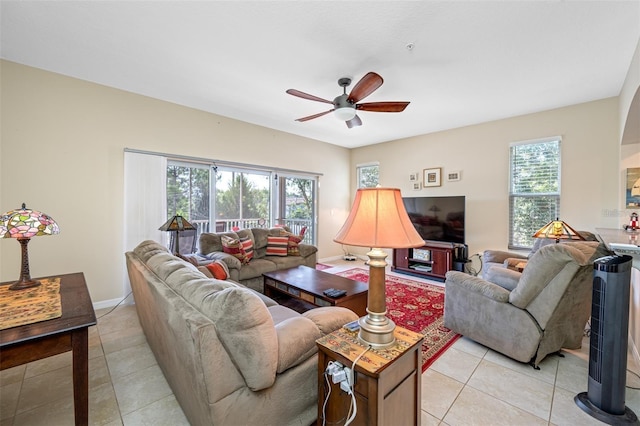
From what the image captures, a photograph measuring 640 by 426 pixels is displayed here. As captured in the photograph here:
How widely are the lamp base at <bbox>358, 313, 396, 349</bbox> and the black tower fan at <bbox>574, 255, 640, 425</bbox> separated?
1411 millimetres

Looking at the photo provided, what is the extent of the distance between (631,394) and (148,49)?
476 cm

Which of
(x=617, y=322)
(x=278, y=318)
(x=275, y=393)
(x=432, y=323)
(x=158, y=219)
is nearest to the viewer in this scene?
(x=275, y=393)

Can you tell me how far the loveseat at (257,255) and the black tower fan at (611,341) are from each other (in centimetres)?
320

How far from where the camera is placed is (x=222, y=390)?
1147mm

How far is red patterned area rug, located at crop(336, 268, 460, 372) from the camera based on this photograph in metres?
2.43

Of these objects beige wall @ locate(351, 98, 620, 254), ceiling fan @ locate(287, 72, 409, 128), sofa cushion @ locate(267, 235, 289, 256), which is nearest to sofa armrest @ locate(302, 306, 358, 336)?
ceiling fan @ locate(287, 72, 409, 128)

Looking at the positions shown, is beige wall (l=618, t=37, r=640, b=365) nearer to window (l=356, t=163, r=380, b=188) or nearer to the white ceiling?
the white ceiling

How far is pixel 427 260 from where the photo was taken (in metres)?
4.70

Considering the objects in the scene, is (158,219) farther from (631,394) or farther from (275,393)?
(631,394)

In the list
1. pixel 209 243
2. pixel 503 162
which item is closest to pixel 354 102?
pixel 209 243

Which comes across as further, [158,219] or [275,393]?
[158,219]

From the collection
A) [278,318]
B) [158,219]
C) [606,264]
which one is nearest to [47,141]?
[158,219]

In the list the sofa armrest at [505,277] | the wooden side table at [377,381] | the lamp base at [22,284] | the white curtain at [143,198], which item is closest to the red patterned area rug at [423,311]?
the sofa armrest at [505,277]

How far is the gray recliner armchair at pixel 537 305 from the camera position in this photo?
74.2 inches
